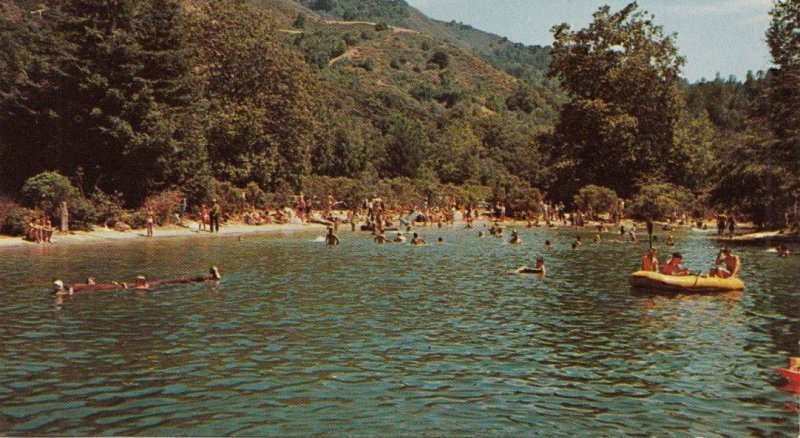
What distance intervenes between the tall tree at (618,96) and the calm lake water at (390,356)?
163 ft

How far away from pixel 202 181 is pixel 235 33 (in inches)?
708

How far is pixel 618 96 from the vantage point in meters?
83.1

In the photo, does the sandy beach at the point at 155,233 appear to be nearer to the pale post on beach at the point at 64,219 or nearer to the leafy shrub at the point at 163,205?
the pale post on beach at the point at 64,219

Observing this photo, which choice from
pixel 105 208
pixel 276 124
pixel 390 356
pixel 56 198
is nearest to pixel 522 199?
pixel 276 124

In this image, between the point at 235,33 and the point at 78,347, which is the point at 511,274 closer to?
the point at 78,347

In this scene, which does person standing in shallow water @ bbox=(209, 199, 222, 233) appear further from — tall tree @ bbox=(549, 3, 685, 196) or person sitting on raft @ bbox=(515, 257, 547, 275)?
tall tree @ bbox=(549, 3, 685, 196)

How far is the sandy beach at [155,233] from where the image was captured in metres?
46.6

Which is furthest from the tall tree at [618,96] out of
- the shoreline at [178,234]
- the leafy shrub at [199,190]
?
the leafy shrub at [199,190]

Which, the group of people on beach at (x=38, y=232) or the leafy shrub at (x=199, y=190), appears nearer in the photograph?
the group of people on beach at (x=38, y=232)

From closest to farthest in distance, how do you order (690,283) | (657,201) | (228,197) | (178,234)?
1. (690,283)
2. (178,234)
3. (228,197)
4. (657,201)

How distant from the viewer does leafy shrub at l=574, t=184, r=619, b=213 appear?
81.7 metres

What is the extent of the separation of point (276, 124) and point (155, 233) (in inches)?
926

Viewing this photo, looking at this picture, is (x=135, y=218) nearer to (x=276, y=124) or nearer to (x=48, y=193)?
(x=48, y=193)

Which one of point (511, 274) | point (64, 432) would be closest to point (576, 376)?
point (64, 432)
